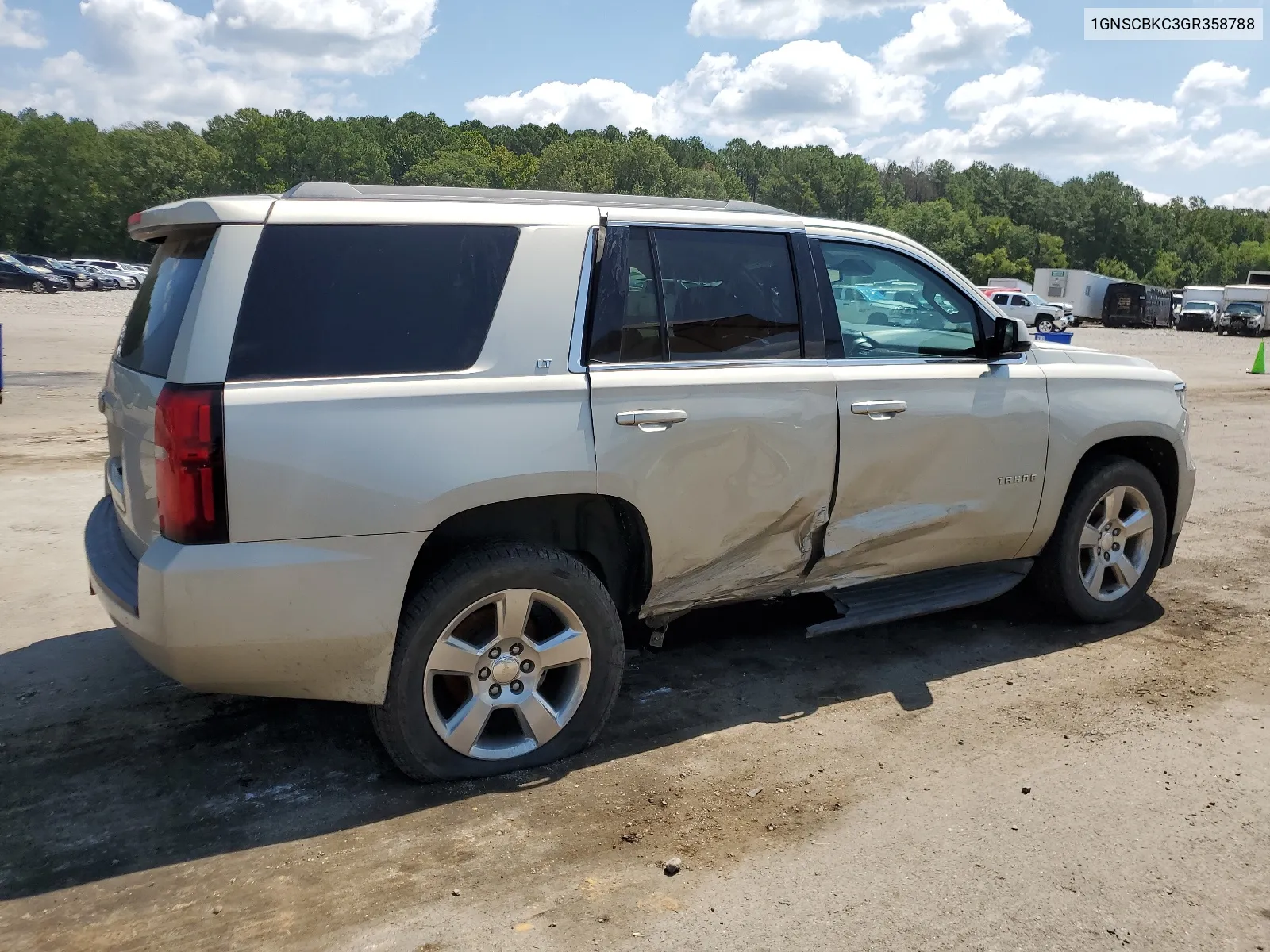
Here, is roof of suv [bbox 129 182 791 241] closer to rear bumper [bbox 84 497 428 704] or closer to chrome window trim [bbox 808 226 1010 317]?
chrome window trim [bbox 808 226 1010 317]

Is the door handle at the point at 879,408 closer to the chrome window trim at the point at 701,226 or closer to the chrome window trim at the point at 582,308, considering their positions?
the chrome window trim at the point at 701,226

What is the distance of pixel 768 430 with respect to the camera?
4.08 m

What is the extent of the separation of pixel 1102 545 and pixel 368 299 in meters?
3.80

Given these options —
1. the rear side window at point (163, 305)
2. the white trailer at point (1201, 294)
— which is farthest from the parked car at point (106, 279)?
the rear side window at point (163, 305)

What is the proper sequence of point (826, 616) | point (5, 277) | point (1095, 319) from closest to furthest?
1. point (826, 616)
2. point (5, 277)
3. point (1095, 319)

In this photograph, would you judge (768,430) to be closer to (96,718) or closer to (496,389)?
(496,389)

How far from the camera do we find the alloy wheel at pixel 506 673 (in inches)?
142

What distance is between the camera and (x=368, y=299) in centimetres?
343

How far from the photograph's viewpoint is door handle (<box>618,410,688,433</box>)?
12.3ft

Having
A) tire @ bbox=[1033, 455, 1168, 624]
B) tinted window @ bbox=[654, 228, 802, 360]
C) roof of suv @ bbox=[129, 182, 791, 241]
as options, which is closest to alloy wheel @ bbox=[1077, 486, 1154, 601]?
tire @ bbox=[1033, 455, 1168, 624]

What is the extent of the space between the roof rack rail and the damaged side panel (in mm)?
693

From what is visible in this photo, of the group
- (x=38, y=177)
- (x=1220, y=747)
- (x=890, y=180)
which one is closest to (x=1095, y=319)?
(x=1220, y=747)

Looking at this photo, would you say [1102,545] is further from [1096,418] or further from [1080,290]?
[1080,290]

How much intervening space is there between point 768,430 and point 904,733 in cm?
131
